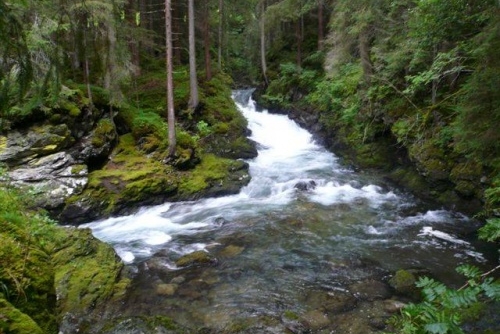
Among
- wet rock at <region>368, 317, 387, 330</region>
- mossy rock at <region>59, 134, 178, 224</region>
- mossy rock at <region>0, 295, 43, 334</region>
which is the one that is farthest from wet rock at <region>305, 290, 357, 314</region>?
mossy rock at <region>59, 134, 178, 224</region>

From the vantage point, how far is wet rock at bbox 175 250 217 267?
881 centimetres

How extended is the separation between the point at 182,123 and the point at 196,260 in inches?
425

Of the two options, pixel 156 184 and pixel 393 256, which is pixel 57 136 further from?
pixel 393 256

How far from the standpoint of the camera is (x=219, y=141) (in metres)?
18.6

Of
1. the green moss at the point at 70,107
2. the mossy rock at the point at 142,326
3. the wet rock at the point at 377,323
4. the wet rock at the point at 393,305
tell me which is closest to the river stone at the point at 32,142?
the green moss at the point at 70,107

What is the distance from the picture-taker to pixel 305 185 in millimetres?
14594

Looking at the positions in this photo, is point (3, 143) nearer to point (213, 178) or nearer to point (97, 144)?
point (97, 144)

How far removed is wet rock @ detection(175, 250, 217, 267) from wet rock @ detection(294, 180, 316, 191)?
20.6 feet

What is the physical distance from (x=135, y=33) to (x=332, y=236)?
47.6 feet

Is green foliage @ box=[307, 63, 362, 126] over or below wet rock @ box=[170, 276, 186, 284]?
over

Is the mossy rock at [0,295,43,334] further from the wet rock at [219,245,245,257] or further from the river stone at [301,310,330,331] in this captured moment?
the wet rock at [219,245,245,257]

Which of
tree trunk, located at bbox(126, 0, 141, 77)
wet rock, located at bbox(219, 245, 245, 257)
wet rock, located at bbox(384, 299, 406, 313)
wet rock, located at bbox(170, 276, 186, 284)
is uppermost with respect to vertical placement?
tree trunk, located at bbox(126, 0, 141, 77)

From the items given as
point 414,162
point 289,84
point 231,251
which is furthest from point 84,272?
point 289,84

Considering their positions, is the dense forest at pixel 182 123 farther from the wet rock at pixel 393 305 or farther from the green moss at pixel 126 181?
the wet rock at pixel 393 305
